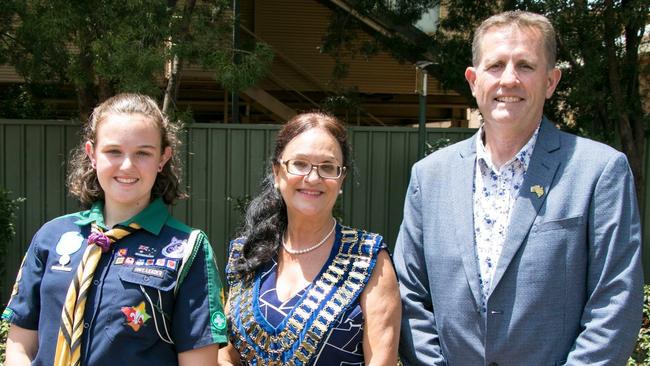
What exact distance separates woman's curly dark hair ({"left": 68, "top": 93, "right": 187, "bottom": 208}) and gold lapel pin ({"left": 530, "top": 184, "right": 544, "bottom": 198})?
1.25m

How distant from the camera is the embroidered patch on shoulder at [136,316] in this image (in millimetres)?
2055

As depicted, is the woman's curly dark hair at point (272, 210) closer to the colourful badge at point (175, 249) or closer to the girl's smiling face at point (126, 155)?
the colourful badge at point (175, 249)

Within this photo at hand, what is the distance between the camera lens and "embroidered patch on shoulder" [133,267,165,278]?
2117 mm

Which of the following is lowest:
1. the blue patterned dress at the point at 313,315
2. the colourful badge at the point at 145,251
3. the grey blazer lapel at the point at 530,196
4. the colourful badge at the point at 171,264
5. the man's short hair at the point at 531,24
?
the blue patterned dress at the point at 313,315

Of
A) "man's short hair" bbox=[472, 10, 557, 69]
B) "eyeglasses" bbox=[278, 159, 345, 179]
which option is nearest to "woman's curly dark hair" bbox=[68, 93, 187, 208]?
"eyeglasses" bbox=[278, 159, 345, 179]

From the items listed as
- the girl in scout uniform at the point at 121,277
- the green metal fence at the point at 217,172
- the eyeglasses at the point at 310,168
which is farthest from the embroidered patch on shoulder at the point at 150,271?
the green metal fence at the point at 217,172

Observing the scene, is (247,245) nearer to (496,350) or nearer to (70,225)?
(70,225)

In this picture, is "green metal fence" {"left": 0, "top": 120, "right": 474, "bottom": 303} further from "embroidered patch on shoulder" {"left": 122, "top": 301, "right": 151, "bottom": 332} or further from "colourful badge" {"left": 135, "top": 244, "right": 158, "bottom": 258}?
"embroidered patch on shoulder" {"left": 122, "top": 301, "right": 151, "bottom": 332}

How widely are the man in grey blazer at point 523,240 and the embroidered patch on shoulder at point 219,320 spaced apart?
665 millimetres

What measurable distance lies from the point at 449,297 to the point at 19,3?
475 centimetres

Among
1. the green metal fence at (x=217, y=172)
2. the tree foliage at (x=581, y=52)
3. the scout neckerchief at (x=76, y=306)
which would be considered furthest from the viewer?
the green metal fence at (x=217, y=172)

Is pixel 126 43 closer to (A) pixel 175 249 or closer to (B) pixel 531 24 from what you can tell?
(A) pixel 175 249

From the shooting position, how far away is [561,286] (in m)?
2.13

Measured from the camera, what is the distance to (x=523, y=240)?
2166mm
